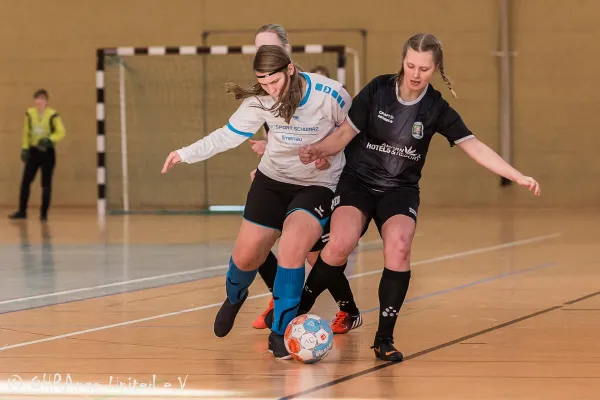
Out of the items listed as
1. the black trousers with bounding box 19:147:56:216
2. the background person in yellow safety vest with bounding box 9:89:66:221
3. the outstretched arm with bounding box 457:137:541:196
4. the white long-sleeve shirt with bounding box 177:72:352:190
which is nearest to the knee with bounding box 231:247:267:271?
the white long-sleeve shirt with bounding box 177:72:352:190

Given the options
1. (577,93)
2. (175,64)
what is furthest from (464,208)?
(175,64)

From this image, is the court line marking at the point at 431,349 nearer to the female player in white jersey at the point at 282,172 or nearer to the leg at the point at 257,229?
the female player in white jersey at the point at 282,172

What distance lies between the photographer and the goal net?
16.9 meters

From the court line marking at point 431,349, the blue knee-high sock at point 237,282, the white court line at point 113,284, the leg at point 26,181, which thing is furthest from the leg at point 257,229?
the leg at point 26,181

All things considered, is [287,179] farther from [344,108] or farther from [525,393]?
[525,393]

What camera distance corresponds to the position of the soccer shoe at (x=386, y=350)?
17.1ft

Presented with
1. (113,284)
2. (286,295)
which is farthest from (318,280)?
(113,284)

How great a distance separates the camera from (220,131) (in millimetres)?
5785

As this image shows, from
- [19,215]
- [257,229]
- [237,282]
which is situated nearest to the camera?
[257,229]

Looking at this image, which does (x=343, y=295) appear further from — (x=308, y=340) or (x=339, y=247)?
(x=308, y=340)

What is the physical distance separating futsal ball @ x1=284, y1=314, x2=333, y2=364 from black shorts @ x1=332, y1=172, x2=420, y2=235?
59cm

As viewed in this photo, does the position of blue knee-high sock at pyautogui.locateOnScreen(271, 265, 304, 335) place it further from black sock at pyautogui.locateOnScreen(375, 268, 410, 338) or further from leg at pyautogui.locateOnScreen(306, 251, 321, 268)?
leg at pyautogui.locateOnScreen(306, 251, 321, 268)

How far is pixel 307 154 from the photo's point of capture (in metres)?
5.38

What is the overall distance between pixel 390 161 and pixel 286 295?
32.8 inches
